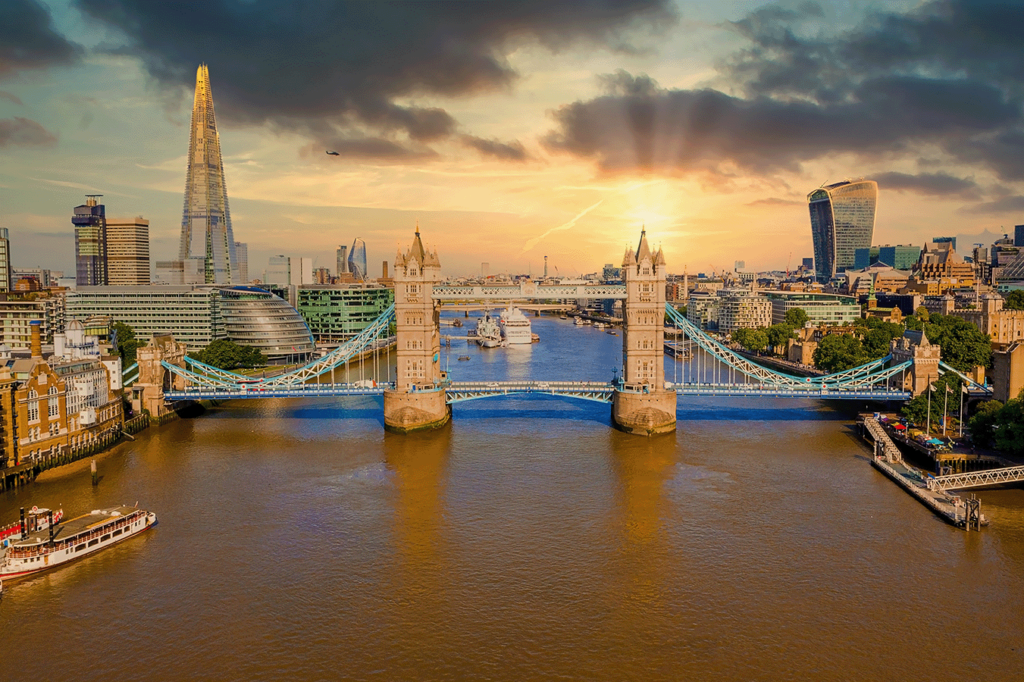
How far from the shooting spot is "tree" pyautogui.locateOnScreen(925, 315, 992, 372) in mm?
70250

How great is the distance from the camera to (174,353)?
219 feet

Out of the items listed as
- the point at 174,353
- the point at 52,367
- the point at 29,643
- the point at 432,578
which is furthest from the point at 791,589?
the point at 174,353

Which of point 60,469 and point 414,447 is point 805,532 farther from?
point 60,469

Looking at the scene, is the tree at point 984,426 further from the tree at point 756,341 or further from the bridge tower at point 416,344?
the tree at point 756,341

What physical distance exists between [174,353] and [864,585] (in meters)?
56.7

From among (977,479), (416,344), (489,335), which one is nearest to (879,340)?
(977,479)

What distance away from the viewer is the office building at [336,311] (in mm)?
128000

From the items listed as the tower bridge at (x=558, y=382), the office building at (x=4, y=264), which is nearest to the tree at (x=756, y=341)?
the tower bridge at (x=558, y=382)

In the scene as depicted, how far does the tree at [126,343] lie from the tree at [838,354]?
227 feet

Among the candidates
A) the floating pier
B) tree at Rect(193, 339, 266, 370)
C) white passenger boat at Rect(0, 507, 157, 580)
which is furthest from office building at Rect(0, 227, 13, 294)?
the floating pier

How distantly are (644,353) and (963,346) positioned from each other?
1364 inches

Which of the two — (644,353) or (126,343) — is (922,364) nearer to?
(644,353)

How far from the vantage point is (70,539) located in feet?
110

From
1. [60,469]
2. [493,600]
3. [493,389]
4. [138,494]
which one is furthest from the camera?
[493,389]
